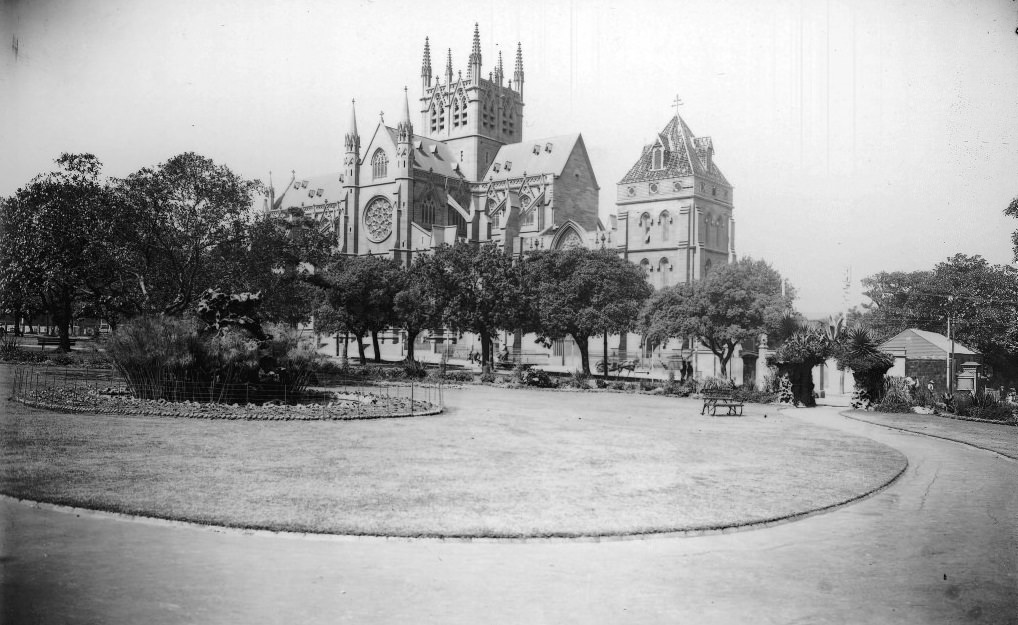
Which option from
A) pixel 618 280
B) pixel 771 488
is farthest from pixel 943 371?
pixel 771 488

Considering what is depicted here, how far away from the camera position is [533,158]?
9575 cm

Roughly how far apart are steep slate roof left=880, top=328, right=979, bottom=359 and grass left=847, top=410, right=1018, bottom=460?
1043cm

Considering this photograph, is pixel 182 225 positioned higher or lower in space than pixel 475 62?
lower

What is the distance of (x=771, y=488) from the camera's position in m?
13.3

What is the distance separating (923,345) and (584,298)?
67.1ft

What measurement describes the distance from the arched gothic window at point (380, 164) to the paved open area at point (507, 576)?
8867 centimetres

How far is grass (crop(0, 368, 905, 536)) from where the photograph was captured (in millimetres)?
10656

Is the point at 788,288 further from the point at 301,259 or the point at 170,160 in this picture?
the point at 170,160

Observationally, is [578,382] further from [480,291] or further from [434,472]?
[434,472]

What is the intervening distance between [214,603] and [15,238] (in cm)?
2600

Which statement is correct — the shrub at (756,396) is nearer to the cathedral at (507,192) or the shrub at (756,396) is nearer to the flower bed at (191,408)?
the flower bed at (191,408)

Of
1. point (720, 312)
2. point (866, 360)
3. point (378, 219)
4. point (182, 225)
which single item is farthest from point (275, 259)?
point (378, 219)

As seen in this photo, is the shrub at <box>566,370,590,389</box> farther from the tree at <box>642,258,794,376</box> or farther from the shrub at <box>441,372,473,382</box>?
the tree at <box>642,258,794,376</box>

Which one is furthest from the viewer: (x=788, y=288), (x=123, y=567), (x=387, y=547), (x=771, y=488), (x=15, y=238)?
(x=788, y=288)
